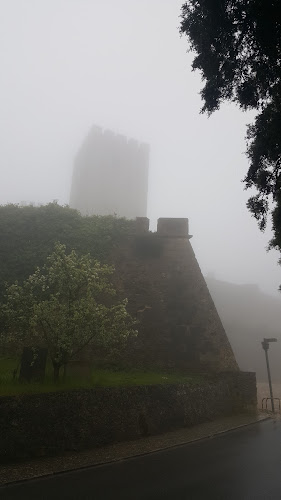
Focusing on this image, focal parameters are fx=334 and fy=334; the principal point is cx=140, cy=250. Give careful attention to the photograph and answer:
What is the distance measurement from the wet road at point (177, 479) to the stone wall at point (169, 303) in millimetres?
6671

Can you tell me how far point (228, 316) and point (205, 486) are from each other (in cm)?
4546

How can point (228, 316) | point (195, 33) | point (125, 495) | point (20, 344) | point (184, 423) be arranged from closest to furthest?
point (125, 495), point (195, 33), point (184, 423), point (20, 344), point (228, 316)

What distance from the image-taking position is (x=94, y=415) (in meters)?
9.36

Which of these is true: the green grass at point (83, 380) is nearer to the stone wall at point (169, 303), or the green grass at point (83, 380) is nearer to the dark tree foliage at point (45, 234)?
the stone wall at point (169, 303)

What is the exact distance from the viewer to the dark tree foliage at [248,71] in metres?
7.65

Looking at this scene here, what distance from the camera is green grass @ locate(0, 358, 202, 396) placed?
8789 millimetres

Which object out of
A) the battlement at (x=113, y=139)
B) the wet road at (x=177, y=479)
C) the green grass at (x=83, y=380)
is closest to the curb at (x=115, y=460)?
the wet road at (x=177, y=479)

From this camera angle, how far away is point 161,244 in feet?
66.8

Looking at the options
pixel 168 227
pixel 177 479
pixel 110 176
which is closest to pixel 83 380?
pixel 177 479

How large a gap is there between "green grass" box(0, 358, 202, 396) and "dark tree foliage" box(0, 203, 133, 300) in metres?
6.17

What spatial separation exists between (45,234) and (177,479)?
15.5m

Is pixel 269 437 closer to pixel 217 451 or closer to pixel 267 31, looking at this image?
pixel 217 451

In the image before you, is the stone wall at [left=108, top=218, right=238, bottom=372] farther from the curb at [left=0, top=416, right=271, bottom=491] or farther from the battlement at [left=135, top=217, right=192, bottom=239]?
the curb at [left=0, top=416, right=271, bottom=491]

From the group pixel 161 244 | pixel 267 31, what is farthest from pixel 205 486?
pixel 161 244
